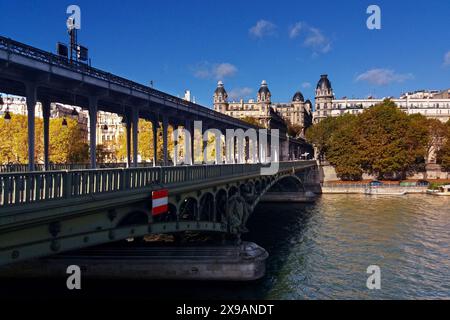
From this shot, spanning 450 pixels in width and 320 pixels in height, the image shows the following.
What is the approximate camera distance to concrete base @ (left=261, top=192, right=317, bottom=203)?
249 feet

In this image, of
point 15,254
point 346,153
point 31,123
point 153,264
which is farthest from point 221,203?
point 346,153

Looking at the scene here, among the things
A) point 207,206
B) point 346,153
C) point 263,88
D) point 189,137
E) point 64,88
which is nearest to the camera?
point 64,88

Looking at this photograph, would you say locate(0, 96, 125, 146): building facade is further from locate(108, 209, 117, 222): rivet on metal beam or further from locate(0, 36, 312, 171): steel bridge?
locate(108, 209, 117, 222): rivet on metal beam

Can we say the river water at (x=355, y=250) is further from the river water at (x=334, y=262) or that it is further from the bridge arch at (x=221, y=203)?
the bridge arch at (x=221, y=203)

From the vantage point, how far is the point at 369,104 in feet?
644

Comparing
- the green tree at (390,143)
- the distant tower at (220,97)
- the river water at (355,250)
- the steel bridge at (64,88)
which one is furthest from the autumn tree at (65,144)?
the distant tower at (220,97)

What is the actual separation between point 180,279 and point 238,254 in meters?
3.78

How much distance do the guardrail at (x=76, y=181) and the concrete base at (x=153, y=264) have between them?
5.69 meters

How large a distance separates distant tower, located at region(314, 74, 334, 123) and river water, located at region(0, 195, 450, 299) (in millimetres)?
139167

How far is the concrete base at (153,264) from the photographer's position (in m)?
26.4

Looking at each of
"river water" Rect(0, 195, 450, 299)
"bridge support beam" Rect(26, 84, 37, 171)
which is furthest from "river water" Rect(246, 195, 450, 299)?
"bridge support beam" Rect(26, 84, 37, 171)

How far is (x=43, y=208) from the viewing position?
12742 mm

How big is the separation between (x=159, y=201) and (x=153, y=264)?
852 cm

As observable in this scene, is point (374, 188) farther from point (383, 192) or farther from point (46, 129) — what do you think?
point (46, 129)
